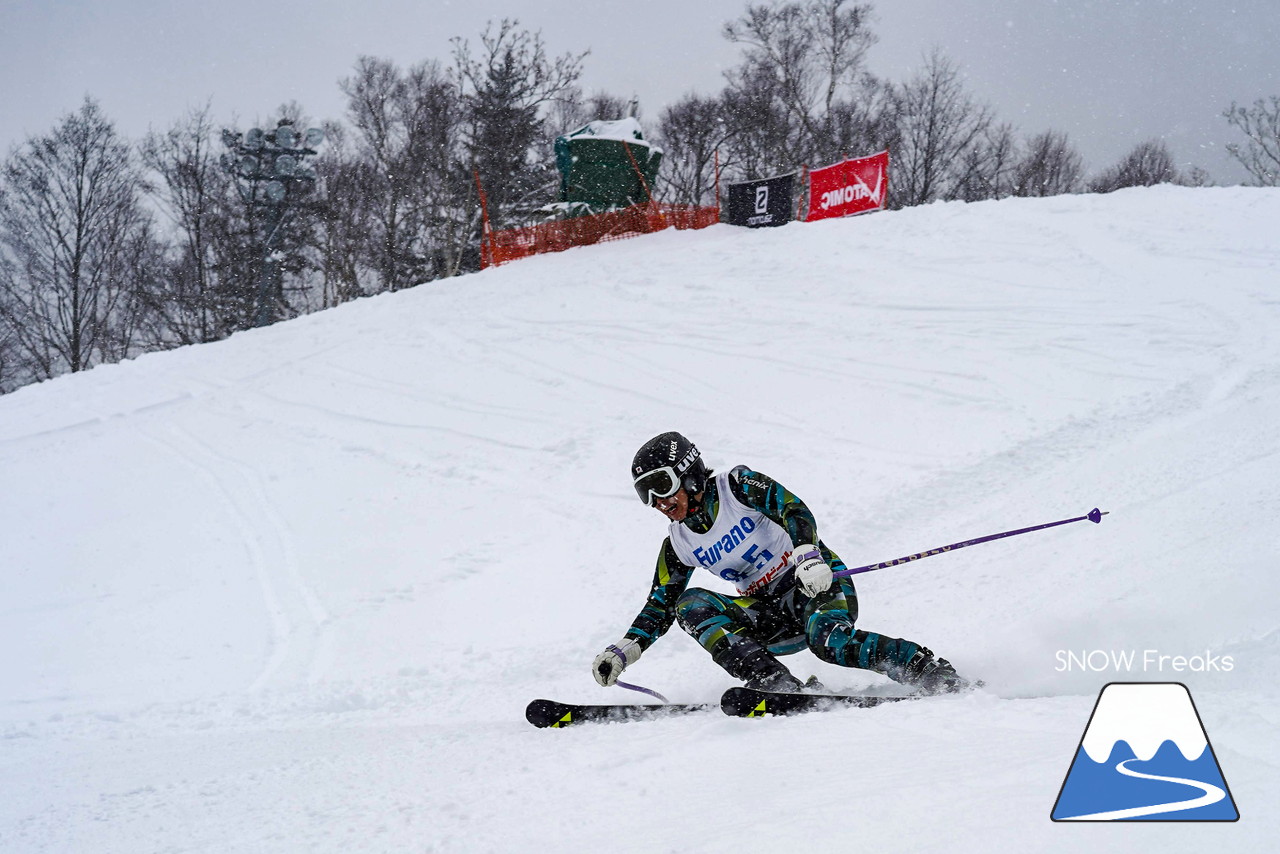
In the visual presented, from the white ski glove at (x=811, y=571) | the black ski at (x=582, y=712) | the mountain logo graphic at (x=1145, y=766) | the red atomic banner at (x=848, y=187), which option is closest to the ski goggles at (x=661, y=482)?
the white ski glove at (x=811, y=571)

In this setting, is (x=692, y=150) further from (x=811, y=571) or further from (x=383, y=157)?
(x=811, y=571)

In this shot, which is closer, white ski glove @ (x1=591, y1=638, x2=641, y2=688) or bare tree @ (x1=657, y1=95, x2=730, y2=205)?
white ski glove @ (x1=591, y1=638, x2=641, y2=688)

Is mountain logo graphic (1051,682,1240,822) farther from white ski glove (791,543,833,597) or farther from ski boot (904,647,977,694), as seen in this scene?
white ski glove (791,543,833,597)

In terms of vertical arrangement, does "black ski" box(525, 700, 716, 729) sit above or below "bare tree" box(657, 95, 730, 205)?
below

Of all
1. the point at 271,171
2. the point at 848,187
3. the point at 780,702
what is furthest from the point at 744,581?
the point at 271,171

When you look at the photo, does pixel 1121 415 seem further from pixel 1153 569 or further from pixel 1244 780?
pixel 1244 780

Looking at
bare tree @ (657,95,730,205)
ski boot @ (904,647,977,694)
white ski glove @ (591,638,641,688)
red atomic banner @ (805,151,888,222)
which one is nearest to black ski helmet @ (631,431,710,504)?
white ski glove @ (591,638,641,688)

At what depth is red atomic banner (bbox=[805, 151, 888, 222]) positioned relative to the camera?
18.4 m

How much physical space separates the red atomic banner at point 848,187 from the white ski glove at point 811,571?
628 inches

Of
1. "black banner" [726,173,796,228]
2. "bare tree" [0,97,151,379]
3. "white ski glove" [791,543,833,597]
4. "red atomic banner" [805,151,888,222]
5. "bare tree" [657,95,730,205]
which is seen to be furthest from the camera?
"bare tree" [657,95,730,205]

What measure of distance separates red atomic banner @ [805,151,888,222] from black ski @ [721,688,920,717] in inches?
647

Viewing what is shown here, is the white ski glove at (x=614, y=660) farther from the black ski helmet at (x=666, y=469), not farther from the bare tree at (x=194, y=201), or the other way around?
the bare tree at (x=194, y=201)

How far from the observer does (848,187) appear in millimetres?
18703

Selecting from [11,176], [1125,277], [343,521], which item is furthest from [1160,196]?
[11,176]
